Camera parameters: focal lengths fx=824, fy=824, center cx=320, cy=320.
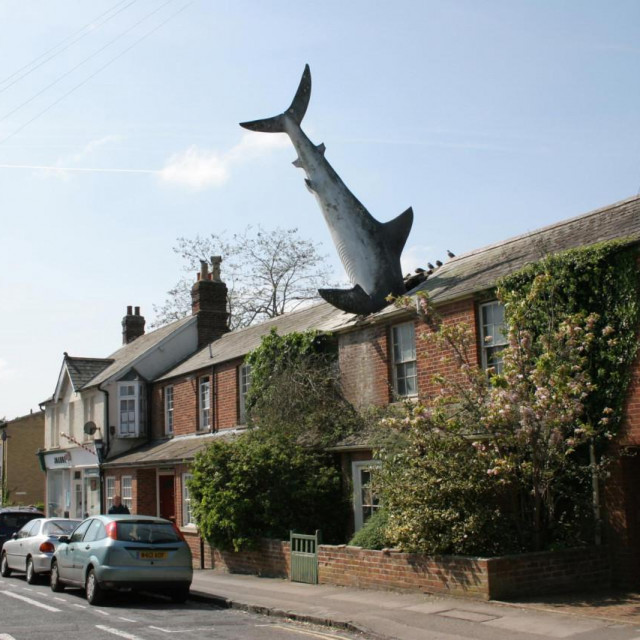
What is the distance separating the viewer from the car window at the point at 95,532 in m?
13.8

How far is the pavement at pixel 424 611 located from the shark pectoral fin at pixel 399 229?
29.5ft

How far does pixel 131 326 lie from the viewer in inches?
1476

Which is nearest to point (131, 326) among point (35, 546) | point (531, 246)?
point (35, 546)

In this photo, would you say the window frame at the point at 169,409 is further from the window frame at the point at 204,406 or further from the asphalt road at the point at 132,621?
the asphalt road at the point at 132,621

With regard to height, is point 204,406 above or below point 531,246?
below

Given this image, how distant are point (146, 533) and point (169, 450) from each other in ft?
37.9

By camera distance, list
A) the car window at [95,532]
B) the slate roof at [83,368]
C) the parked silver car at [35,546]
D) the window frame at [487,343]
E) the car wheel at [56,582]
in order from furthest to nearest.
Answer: the slate roof at [83,368] < the parked silver car at [35,546] < the car wheel at [56,582] < the window frame at [487,343] < the car window at [95,532]

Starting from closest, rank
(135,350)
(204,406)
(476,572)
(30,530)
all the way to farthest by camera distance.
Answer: (476,572), (30,530), (204,406), (135,350)

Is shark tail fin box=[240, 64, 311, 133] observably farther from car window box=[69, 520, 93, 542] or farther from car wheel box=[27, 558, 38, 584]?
car wheel box=[27, 558, 38, 584]

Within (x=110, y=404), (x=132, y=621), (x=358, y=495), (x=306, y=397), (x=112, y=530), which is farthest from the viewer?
(x=110, y=404)

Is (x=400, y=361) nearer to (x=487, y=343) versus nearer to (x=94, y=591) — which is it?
(x=487, y=343)

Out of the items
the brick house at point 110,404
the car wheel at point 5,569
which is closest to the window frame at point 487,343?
the car wheel at point 5,569

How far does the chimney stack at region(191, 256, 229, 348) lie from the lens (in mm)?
30562

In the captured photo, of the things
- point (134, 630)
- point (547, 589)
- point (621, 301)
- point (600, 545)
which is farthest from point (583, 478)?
point (134, 630)
